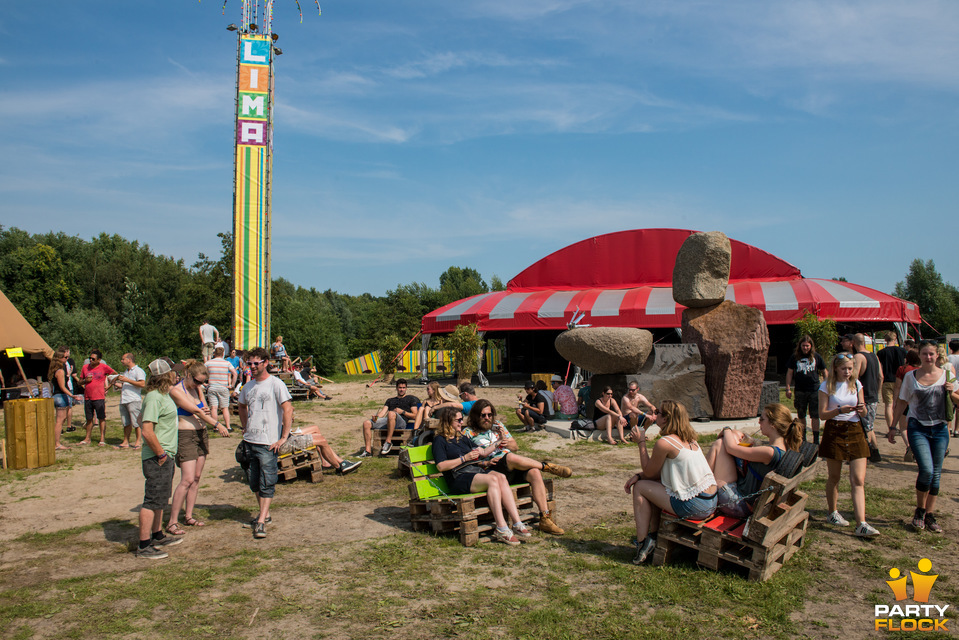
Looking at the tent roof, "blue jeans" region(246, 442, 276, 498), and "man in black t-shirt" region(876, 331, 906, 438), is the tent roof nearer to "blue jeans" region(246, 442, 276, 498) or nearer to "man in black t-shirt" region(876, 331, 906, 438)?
"blue jeans" region(246, 442, 276, 498)

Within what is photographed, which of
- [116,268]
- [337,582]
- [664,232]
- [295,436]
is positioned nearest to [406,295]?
[116,268]

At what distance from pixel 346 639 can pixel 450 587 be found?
873mm

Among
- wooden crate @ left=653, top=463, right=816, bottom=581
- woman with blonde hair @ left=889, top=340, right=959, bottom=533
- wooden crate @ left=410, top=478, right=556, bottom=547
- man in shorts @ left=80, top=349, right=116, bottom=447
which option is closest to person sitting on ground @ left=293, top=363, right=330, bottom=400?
man in shorts @ left=80, top=349, right=116, bottom=447

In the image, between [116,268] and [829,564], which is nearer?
[829,564]

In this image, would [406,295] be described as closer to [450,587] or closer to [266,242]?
[266,242]

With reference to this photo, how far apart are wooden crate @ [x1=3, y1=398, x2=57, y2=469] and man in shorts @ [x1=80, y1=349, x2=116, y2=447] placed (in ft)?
4.49

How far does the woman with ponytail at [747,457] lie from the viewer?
14.6 ft

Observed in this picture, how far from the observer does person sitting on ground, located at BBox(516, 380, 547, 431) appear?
10484 mm

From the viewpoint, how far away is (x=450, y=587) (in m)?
4.12

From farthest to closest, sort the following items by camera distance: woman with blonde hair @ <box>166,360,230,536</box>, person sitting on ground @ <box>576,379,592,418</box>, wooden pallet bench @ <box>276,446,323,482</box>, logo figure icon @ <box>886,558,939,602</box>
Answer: person sitting on ground @ <box>576,379,592,418</box>
wooden pallet bench @ <box>276,446,323,482</box>
woman with blonde hair @ <box>166,360,230,536</box>
logo figure icon @ <box>886,558,939,602</box>

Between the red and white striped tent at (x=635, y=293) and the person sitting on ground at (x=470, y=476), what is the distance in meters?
15.5

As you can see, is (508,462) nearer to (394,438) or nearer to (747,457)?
(747,457)

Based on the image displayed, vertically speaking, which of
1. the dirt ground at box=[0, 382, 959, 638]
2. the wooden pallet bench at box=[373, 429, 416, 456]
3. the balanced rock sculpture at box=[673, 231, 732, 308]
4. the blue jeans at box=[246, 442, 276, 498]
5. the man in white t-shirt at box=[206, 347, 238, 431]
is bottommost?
the dirt ground at box=[0, 382, 959, 638]

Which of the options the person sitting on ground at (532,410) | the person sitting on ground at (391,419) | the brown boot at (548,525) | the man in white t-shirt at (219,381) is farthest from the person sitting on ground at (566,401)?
the brown boot at (548,525)
